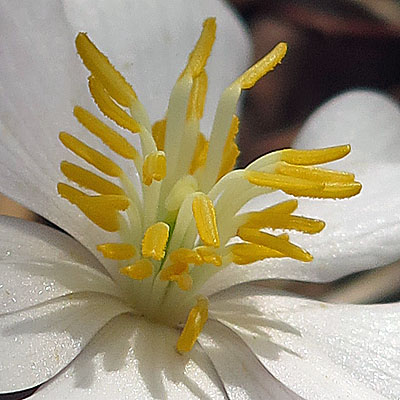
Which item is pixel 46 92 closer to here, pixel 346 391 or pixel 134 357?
pixel 134 357

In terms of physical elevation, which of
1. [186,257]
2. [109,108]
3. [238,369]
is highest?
[109,108]

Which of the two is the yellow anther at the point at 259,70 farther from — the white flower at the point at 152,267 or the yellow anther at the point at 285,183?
the yellow anther at the point at 285,183

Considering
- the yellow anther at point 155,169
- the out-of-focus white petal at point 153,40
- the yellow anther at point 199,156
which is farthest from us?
the out-of-focus white petal at point 153,40

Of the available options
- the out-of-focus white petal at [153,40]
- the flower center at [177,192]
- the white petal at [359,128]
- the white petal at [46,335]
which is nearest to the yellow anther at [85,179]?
the flower center at [177,192]

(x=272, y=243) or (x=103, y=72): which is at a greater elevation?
(x=103, y=72)

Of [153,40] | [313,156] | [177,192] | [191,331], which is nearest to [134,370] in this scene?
[191,331]

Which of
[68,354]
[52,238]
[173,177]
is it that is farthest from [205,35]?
[68,354]

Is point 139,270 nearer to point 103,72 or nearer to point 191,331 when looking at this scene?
point 191,331
